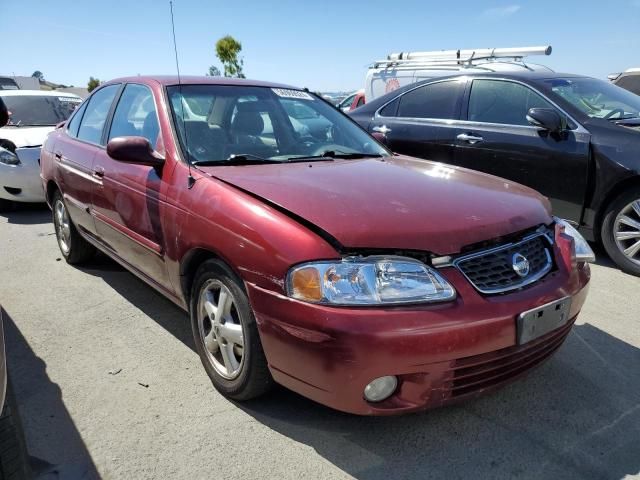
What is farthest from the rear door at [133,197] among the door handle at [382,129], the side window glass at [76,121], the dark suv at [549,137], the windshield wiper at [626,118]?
the windshield wiper at [626,118]

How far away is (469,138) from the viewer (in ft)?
17.0

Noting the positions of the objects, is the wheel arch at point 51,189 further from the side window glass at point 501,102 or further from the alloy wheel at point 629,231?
the alloy wheel at point 629,231

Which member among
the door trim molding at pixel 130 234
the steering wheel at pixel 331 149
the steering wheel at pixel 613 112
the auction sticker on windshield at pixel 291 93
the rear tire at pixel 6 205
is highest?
the auction sticker on windshield at pixel 291 93

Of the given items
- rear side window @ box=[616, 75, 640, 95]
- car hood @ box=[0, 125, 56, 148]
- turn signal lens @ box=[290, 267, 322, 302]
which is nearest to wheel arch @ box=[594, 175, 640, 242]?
turn signal lens @ box=[290, 267, 322, 302]

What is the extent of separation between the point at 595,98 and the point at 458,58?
155 inches

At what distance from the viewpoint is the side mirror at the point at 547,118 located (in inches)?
176

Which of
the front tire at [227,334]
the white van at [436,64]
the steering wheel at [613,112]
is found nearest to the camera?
the front tire at [227,334]

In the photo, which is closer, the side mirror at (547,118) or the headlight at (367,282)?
the headlight at (367,282)

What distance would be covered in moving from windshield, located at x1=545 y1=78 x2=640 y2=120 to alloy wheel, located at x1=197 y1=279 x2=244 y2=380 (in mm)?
3868

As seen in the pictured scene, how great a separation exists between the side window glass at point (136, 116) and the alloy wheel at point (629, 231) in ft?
12.2

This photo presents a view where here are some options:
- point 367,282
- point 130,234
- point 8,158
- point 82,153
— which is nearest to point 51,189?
point 82,153

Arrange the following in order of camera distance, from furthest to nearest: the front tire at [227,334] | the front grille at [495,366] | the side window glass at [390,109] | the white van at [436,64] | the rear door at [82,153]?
the white van at [436,64] → the side window glass at [390,109] → the rear door at [82,153] → the front tire at [227,334] → the front grille at [495,366]

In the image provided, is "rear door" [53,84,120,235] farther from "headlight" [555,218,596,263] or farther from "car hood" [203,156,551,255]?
"headlight" [555,218,596,263]

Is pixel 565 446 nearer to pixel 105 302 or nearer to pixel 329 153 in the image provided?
pixel 329 153
